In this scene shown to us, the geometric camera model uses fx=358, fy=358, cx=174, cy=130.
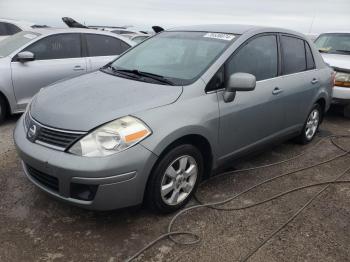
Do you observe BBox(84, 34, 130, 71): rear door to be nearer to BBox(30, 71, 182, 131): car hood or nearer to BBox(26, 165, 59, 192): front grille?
BBox(30, 71, 182, 131): car hood

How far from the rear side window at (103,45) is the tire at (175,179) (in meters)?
3.80

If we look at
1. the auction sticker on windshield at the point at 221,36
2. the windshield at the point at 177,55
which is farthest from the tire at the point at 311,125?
the windshield at the point at 177,55

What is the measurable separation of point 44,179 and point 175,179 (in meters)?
1.07

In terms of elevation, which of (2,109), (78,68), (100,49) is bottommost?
(2,109)

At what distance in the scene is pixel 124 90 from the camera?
313 centimetres

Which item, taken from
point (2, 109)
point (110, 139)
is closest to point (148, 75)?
point (110, 139)

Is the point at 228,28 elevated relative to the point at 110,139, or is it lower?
elevated

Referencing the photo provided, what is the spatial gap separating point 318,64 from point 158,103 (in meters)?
2.99

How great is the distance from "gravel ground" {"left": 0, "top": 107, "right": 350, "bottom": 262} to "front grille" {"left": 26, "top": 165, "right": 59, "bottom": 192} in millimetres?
363

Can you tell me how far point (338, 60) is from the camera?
6.84 m

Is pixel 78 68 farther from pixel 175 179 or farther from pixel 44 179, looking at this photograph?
pixel 175 179

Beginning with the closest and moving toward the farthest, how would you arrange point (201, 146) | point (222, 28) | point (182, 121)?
point (182, 121) → point (201, 146) → point (222, 28)

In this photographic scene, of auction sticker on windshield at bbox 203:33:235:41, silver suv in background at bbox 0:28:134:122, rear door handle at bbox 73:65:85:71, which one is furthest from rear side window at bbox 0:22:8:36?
auction sticker on windshield at bbox 203:33:235:41

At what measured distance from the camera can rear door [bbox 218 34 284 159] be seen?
3.43m
